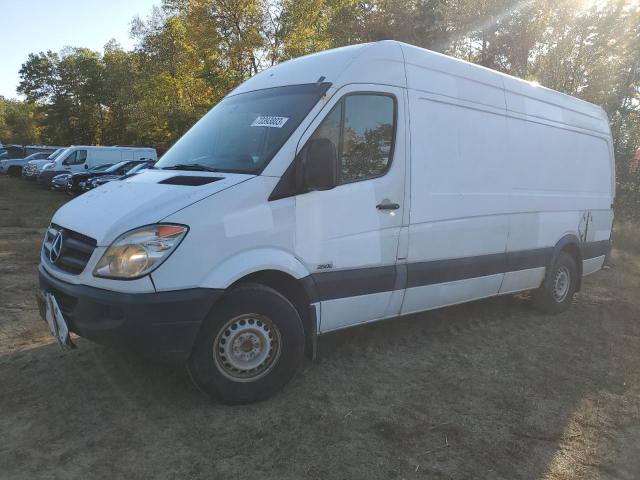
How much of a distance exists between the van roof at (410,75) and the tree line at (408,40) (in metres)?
9.38

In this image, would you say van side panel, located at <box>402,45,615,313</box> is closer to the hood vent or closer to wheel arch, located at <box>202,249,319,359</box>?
wheel arch, located at <box>202,249,319,359</box>

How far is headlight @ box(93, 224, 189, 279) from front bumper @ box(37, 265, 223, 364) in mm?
145

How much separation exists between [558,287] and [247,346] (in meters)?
4.37

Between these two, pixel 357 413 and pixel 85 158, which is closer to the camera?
pixel 357 413

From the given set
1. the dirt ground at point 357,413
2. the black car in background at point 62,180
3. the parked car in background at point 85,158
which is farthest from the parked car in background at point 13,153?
the dirt ground at point 357,413

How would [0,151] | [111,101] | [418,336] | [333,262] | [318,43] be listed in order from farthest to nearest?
[111,101] → [0,151] → [318,43] → [418,336] → [333,262]

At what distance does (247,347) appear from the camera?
140 inches

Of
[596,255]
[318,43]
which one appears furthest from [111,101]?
[596,255]

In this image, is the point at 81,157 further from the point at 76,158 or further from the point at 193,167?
the point at 193,167

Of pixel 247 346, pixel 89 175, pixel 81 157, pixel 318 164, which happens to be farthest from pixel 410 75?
pixel 81 157

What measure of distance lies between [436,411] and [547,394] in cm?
98

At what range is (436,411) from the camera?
3641 millimetres

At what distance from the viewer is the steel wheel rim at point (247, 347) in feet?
11.3

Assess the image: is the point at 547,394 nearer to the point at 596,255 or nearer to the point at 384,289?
the point at 384,289
